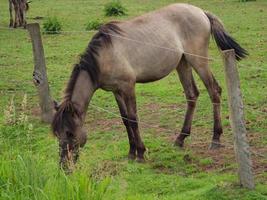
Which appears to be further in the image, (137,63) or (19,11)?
(19,11)

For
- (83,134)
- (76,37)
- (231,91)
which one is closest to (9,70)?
(76,37)

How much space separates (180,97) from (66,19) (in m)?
10.9

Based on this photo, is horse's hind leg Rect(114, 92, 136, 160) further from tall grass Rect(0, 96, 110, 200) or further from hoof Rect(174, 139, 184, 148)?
tall grass Rect(0, 96, 110, 200)

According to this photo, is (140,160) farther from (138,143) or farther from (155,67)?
(155,67)

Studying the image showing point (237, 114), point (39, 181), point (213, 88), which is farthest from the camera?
point (213, 88)

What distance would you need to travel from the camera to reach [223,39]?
836 centimetres

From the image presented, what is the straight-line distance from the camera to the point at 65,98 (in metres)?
7.18

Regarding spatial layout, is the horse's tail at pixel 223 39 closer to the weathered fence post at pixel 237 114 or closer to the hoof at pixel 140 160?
the hoof at pixel 140 160

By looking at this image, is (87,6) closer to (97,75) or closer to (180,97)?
(180,97)

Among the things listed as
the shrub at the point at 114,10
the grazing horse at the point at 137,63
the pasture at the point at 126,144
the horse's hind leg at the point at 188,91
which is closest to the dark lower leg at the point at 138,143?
the grazing horse at the point at 137,63

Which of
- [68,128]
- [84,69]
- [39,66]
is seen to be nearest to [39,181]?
[68,128]

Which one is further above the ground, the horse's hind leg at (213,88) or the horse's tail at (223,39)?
the horse's tail at (223,39)

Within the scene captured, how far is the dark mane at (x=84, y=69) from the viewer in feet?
22.8

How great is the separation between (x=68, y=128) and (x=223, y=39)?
2743 mm
